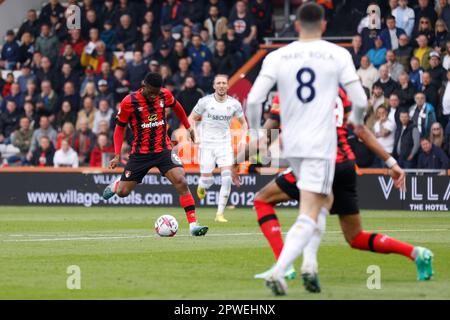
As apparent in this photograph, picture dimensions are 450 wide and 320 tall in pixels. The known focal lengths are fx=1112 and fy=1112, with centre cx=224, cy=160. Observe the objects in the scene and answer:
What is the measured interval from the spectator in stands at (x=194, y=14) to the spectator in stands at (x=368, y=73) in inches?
249

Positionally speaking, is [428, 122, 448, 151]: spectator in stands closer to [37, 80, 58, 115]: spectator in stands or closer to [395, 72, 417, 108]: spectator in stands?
[395, 72, 417, 108]: spectator in stands

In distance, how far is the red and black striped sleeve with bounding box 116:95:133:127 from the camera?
17234 millimetres

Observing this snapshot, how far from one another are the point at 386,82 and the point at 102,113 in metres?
8.11

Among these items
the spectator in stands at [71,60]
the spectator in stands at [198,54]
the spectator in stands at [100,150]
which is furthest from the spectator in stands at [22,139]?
the spectator in stands at [198,54]

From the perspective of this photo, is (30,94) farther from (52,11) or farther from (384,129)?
(384,129)

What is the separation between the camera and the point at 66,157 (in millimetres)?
29078

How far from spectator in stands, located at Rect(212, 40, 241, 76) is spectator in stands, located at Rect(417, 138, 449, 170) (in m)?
6.43

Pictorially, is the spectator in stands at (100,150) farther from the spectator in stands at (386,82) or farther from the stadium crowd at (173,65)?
the spectator in stands at (386,82)

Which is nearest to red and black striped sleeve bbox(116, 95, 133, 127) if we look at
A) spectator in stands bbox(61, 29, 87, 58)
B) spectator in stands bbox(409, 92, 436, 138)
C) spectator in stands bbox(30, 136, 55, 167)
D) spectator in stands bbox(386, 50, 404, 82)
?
spectator in stands bbox(409, 92, 436, 138)

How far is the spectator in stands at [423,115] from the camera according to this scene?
25281 millimetres

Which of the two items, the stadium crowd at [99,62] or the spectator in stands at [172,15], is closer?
the stadium crowd at [99,62]

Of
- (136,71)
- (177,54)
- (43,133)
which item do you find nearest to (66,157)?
(43,133)

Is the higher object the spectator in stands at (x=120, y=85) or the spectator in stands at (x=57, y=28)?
the spectator in stands at (x=57, y=28)

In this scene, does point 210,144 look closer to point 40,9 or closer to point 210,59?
point 210,59
